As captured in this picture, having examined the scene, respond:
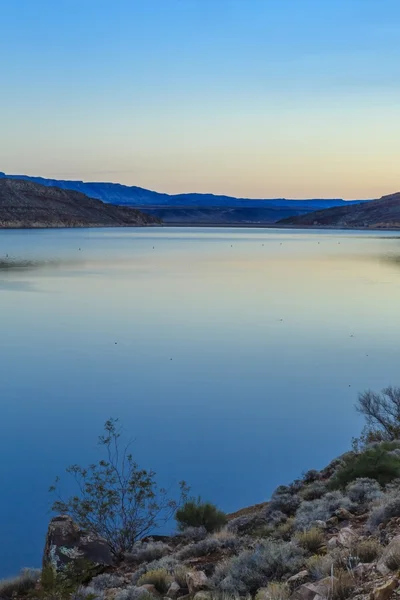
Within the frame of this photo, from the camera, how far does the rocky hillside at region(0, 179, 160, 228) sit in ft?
384

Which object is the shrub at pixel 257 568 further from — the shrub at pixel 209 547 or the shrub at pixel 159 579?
the shrub at pixel 209 547

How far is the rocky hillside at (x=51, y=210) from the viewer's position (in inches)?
4614

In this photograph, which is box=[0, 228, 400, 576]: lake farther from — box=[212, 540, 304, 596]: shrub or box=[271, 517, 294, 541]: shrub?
box=[212, 540, 304, 596]: shrub

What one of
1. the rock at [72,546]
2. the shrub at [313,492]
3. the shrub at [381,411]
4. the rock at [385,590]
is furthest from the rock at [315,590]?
the shrub at [381,411]

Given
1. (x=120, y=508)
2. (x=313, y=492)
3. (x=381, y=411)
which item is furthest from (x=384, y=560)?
(x=381, y=411)

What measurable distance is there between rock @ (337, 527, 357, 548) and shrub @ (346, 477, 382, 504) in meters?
1.08

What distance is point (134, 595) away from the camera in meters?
4.45

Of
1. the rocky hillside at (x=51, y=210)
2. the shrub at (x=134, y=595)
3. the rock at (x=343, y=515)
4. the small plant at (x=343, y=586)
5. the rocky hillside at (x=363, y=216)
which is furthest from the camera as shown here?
the rocky hillside at (x=363, y=216)

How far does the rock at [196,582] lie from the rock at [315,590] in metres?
0.97

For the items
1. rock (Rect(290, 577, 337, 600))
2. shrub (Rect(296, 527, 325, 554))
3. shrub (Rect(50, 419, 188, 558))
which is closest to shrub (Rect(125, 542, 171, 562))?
shrub (Rect(50, 419, 188, 558))

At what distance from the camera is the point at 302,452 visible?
30.0ft

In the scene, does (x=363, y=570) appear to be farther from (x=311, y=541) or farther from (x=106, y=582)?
(x=106, y=582)

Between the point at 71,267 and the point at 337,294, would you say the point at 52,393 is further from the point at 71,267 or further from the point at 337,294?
the point at 71,267

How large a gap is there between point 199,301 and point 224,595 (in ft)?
65.7
